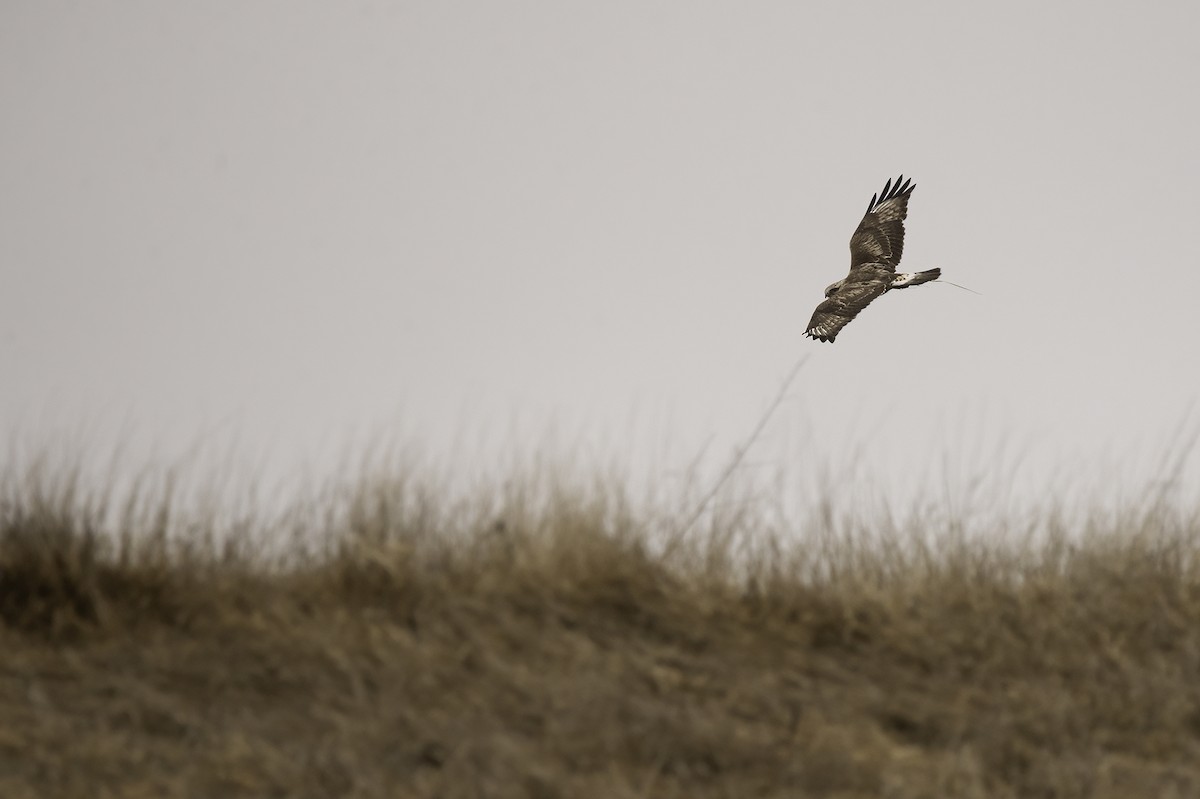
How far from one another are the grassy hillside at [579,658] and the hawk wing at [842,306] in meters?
1.96

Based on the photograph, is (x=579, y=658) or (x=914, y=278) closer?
(x=579, y=658)

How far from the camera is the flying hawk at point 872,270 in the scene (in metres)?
6.33

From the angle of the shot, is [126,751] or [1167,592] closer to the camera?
[126,751]

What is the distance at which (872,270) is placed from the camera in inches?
255

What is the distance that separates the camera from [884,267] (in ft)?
21.2

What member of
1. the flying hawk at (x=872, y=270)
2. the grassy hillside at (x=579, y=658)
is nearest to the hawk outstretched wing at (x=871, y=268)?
the flying hawk at (x=872, y=270)

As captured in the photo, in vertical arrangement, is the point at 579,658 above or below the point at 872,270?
below

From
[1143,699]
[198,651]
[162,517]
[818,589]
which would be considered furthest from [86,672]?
[1143,699]

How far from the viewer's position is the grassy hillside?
10.9ft

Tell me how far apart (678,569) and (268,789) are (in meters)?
1.54

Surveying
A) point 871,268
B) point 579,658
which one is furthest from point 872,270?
point 579,658

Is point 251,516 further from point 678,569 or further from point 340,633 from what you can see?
point 678,569

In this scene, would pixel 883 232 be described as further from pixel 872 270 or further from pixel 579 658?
pixel 579 658

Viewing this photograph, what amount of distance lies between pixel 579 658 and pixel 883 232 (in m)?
3.73
